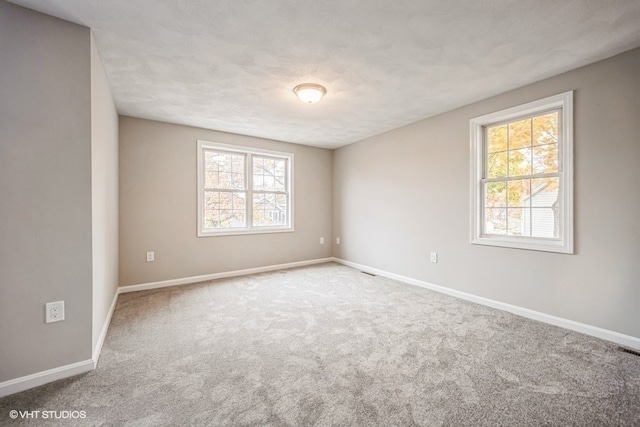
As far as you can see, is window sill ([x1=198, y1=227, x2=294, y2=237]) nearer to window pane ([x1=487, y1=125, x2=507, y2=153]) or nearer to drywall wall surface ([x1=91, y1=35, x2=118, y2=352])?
drywall wall surface ([x1=91, y1=35, x2=118, y2=352])

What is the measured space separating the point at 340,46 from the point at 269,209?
10.8 feet

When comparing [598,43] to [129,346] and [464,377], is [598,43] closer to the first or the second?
[464,377]

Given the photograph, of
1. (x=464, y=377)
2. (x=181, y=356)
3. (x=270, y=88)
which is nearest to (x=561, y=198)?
(x=464, y=377)

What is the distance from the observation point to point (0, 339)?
1.63 m

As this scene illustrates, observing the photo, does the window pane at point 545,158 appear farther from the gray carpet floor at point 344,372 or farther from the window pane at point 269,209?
the window pane at point 269,209

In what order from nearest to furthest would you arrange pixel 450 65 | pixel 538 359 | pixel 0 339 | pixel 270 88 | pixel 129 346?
pixel 0 339, pixel 538 359, pixel 129 346, pixel 450 65, pixel 270 88

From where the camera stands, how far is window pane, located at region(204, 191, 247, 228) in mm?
4371

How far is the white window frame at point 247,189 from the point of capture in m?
4.20

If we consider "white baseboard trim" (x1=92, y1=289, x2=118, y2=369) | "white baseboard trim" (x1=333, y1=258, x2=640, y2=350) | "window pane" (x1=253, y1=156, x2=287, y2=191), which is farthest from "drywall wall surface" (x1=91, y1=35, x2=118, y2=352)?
"white baseboard trim" (x1=333, y1=258, x2=640, y2=350)

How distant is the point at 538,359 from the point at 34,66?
3.99 metres

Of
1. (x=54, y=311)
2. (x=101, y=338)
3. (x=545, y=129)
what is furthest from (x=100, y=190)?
(x=545, y=129)

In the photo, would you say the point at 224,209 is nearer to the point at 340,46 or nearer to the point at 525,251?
the point at 340,46

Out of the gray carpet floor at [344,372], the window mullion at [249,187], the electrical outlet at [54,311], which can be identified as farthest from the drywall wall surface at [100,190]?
the window mullion at [249,187]

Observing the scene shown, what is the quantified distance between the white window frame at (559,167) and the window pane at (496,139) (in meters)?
0.06
